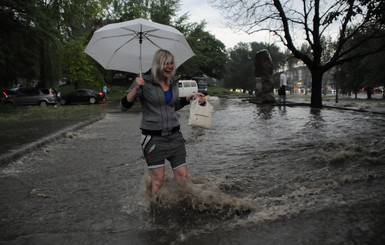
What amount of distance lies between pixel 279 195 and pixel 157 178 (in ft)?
5.13

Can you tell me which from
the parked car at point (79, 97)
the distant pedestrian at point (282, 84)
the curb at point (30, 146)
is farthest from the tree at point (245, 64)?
the curb at point (30, 146)

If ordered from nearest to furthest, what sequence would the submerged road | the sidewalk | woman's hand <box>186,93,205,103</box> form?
the submerged road → woman's hand <box>186,93,205,103</box> → the sidewalk

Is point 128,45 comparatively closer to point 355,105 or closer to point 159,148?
point 159,148

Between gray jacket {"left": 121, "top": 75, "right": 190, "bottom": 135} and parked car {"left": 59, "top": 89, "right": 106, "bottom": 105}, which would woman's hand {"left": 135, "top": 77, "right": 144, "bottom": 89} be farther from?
parked car {"left": 59, "top": 89, "right": 106, "bottom": 105}

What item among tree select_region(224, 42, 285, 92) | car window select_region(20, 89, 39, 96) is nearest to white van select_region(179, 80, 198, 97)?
car window select_region(20, 89, 39, 96)

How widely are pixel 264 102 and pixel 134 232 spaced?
20.6m

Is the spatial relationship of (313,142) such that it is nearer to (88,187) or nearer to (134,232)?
(88,187)

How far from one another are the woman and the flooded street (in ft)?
1.35

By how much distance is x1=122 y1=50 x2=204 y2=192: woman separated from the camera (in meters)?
3.61

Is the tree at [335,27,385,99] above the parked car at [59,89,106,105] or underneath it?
above

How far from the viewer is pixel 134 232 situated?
3.37m

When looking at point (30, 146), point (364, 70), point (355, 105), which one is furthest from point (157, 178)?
point (364, 70)

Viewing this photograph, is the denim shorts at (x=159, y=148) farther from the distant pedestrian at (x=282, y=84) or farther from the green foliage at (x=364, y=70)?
the green foliage at (x=364, y=70)

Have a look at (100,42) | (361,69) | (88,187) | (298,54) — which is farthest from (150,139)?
(361,69)
